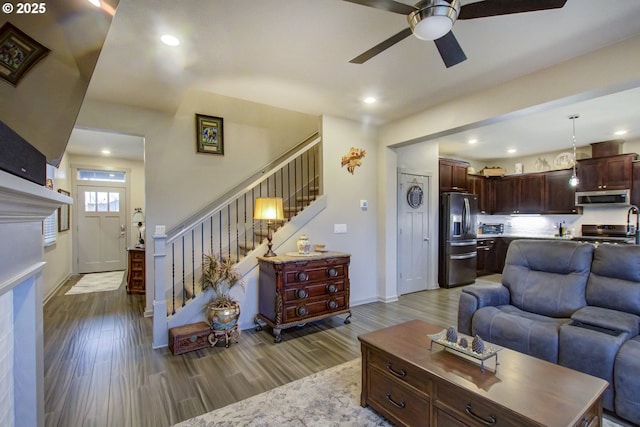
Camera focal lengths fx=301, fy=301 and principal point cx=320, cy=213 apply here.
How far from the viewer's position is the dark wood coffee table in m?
1.34

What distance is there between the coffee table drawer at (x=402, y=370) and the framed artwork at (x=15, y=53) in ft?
6.77

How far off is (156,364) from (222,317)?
2.24ft

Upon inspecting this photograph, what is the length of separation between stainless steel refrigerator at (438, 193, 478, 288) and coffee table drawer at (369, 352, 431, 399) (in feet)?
14.0

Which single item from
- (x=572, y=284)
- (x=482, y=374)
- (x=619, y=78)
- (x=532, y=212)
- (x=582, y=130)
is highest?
(x=582, y=130)

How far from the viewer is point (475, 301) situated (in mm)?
2893

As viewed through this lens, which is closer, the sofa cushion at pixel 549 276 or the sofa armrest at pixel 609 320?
the sofa armrest at pixel 609 320

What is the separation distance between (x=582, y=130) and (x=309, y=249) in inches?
204

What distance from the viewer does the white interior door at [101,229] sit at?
7.14 metres

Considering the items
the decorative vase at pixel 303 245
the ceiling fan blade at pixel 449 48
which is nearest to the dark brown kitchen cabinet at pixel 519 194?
the decorative vase at pixel 303 245

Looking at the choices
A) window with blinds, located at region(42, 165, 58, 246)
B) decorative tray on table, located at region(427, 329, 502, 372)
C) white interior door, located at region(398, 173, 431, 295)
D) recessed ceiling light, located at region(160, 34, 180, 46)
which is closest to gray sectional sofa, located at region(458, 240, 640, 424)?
decorative tray on table, located at region(427, 329, 502, 372)

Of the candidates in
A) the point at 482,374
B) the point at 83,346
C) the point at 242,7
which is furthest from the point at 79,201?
the point at 482,374

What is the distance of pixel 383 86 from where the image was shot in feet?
11.2

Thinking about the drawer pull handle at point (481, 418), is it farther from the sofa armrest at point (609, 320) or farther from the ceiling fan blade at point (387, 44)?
the ceiling fan blade at point (387, 44)

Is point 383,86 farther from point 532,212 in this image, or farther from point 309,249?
point 532,212
